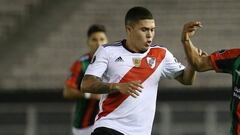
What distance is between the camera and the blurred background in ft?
56.0

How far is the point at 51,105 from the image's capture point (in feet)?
57.0

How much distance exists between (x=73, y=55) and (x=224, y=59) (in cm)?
1083

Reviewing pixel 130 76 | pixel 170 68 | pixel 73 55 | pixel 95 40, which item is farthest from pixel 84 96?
pixel 73 55

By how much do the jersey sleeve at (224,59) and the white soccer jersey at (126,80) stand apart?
54cm

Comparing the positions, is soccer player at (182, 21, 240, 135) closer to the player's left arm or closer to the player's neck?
the player's left arm

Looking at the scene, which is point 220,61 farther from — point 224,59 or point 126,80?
point 126,80

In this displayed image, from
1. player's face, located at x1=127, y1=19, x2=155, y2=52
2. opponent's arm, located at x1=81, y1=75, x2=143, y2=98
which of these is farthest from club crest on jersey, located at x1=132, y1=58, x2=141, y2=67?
opponent's arm, located at x1=81, y1=75, x2=143, y2=98

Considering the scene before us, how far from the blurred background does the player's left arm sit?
9.24m

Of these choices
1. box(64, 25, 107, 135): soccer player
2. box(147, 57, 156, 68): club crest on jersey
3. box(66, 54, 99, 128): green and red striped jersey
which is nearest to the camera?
box(147, 57, 156, 68): club crest on jersey

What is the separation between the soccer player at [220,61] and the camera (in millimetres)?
7109

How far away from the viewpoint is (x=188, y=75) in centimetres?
761

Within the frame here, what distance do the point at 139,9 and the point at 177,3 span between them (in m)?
11.2

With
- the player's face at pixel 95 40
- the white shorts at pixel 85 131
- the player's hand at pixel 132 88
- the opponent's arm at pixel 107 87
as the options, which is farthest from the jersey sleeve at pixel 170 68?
the white shorts at pixel 85 131

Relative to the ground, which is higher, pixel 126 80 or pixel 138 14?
pixel 138 14
